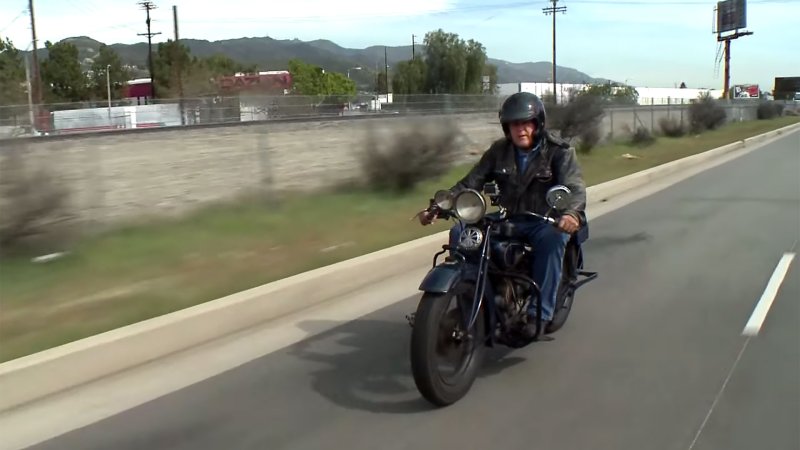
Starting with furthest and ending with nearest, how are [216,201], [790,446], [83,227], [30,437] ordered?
[216,201], [83,227], [30,437], [790,446]

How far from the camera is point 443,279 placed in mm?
5164

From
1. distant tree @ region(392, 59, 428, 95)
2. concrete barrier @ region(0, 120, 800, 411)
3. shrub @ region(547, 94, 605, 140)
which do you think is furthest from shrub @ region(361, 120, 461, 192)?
distant tree @ region(392, 59, 428, 95)

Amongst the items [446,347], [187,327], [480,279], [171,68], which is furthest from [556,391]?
[171,68]

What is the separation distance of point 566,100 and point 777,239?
20.0m

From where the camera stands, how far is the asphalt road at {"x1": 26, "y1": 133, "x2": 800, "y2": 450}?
16.2ft

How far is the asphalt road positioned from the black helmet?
5.96ft

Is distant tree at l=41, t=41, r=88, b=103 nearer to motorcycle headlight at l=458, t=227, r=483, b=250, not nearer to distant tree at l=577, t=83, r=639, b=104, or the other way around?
distant tree at l=577, t=83, r=639, b=104

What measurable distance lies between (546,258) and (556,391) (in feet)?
3.09

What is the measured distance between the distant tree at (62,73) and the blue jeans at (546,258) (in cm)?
8658

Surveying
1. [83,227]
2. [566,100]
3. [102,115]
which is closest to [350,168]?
[83,227]

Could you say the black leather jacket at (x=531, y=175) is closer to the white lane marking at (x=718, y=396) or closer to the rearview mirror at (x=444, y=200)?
the rearview mirror at (x=444, y=200)

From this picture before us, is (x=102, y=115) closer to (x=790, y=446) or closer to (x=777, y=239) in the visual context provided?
(x=777, y=239)

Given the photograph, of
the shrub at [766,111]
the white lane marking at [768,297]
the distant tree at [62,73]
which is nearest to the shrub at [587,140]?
the white lane marking at [768,297]

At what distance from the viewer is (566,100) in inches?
1239
